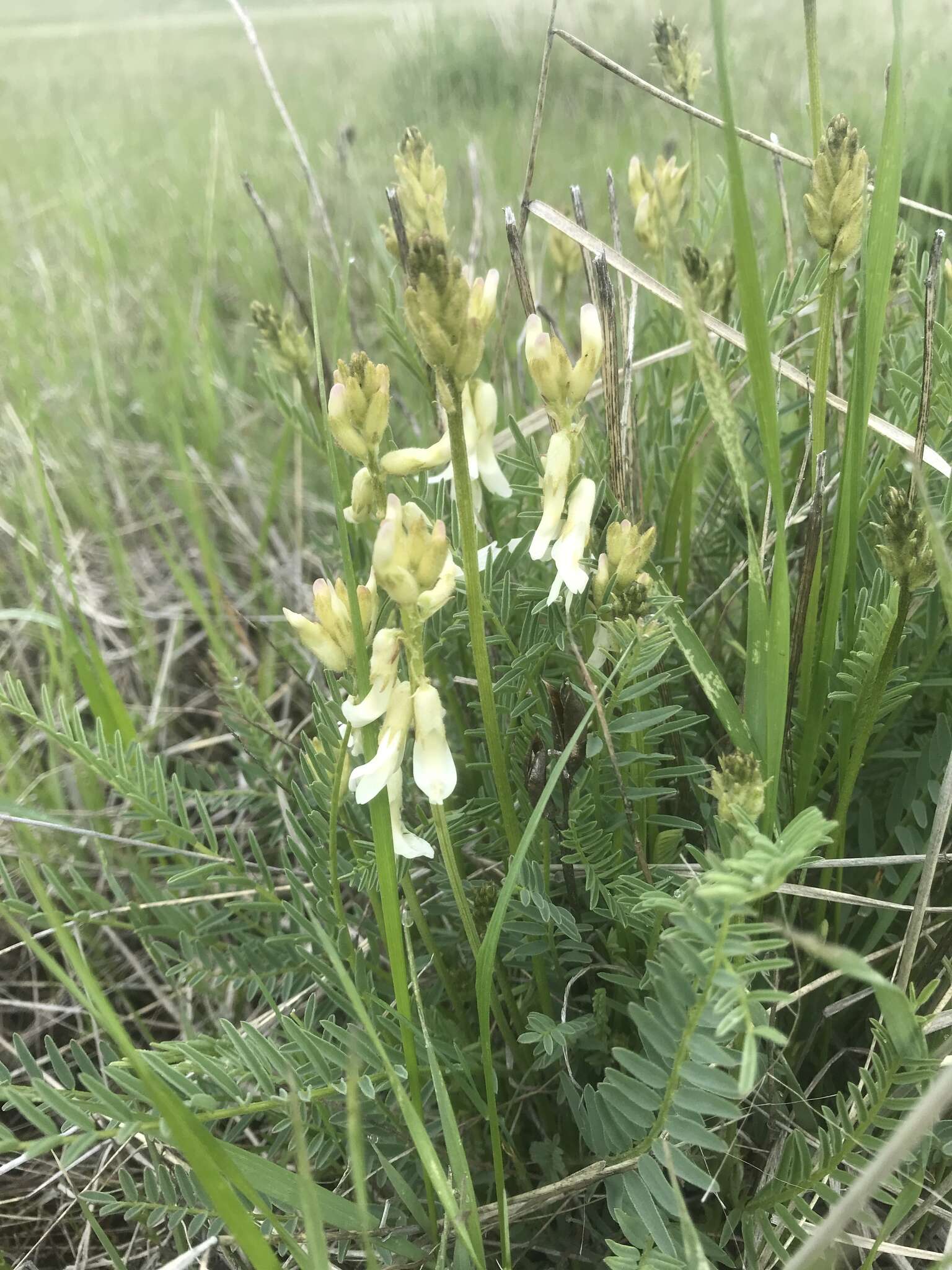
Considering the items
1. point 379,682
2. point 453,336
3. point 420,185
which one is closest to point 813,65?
point 420,185

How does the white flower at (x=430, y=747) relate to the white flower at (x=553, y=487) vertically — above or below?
below

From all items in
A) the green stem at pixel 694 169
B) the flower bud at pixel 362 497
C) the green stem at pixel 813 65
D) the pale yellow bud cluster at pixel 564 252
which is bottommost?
the flower bud at pixel 362 497

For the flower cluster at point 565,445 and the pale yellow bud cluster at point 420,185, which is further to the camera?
the pale yellow bud cluster at point 420,185

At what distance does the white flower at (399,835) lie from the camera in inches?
18.9

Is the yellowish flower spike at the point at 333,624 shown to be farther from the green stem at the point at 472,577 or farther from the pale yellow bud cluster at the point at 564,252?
the pale yellow bud cluster at the point at 564,252

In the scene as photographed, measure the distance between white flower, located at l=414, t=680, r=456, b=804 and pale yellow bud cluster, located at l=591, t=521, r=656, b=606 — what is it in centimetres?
13

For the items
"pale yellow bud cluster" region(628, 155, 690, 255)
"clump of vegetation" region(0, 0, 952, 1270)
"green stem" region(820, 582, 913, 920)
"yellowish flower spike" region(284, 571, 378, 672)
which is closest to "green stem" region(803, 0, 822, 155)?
"clump of vegetation" region(0, 0, 952, 1270)

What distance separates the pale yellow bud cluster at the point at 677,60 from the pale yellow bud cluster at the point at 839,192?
34 centimetres

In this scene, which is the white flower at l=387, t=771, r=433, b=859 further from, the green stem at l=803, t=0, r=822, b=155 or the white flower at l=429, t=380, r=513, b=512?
the green stem at l=803, t=0, r=822, b=155

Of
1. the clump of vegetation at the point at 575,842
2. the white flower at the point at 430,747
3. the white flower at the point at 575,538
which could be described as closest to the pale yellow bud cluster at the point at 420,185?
the clump of vegetation at the point at 575,842

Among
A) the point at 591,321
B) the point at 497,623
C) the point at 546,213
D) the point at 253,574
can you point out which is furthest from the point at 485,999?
the point at 253,574

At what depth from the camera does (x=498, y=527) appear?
81 cm

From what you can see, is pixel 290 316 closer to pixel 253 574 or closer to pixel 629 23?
pixel 253 574

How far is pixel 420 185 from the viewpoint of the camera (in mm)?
614
